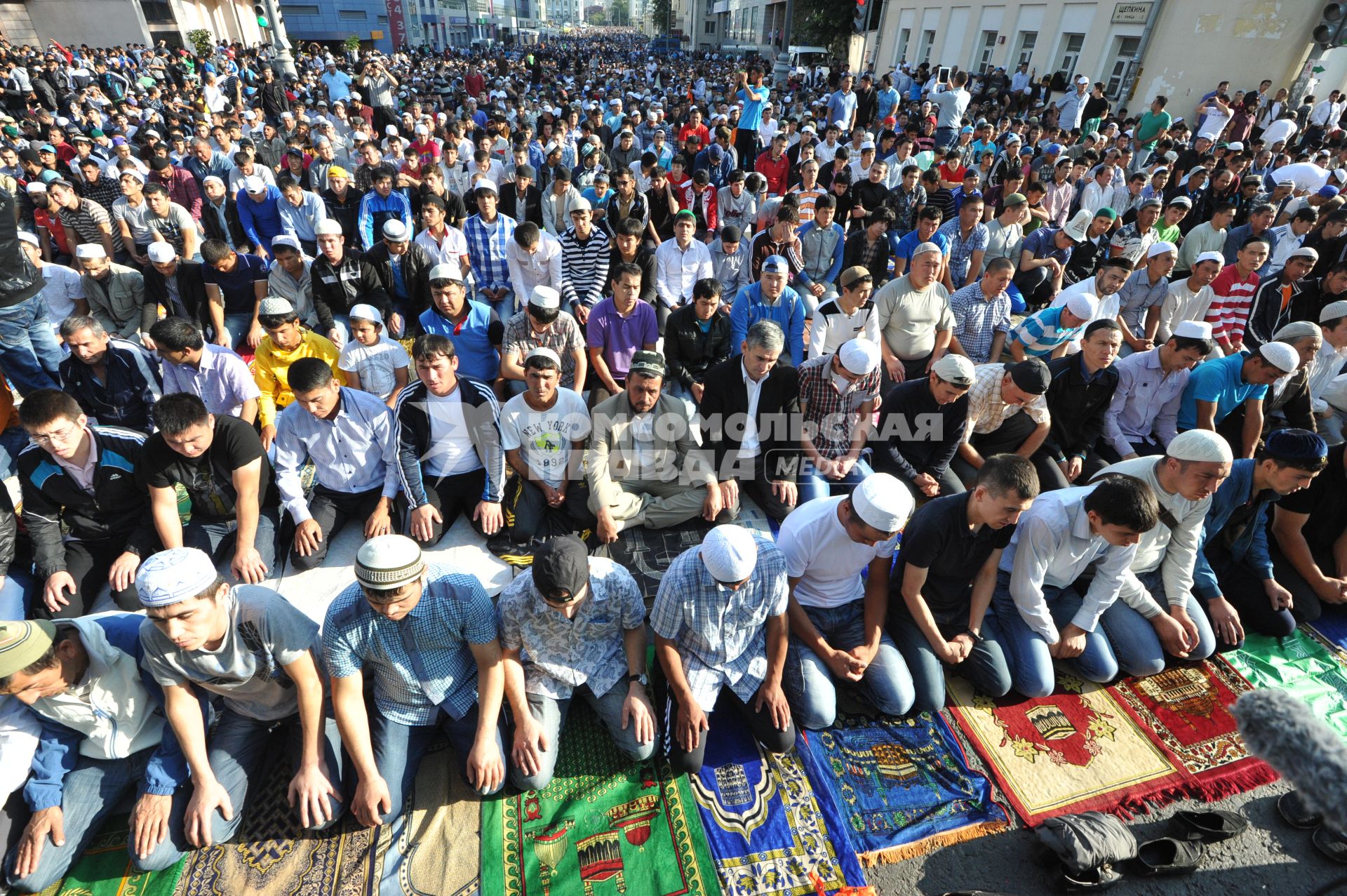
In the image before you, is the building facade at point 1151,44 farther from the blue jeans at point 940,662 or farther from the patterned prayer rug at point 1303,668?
the blue jeans at point 940,662

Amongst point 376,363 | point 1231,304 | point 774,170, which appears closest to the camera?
point 376,363

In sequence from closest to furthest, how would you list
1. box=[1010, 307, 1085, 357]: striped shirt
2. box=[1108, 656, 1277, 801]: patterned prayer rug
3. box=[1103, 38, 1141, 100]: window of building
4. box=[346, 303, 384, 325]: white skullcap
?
box=[1108, 656, 1277, 801]: patterned prayer rug, box=[346, 303, 384, 325]: white skullcap, box=[1010, 307, 1085, 357]: striped shirt, box=[1103, 38, 1141, 100]: window of building

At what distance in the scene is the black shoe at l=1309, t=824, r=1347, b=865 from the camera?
261cm

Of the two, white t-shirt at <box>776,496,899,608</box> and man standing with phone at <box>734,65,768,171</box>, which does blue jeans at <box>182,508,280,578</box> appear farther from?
man standing with phone at <box>734,65,768,171</box>

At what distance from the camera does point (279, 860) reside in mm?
2512

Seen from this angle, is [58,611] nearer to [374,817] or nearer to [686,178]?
[374,817]

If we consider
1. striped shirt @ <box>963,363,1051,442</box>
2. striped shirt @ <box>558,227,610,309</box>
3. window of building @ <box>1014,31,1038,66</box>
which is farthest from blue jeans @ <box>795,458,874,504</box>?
window of building @ <box>1014,31,1038,66</box>

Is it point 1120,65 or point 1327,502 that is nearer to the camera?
point 1327,502

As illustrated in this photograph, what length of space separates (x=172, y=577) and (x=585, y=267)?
16.5 ft

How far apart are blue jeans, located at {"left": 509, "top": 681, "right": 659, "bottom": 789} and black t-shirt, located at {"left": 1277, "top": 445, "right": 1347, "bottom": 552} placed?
3943 millimetres

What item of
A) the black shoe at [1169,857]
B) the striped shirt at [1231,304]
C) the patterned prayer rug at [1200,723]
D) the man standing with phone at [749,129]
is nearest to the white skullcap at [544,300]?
the patterned prayer rug at [1200,723]

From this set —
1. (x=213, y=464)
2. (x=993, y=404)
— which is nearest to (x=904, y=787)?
(x=993, y=404)

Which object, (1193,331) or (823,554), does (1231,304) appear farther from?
(823,554)

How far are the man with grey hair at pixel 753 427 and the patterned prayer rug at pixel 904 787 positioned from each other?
164 centimetres
